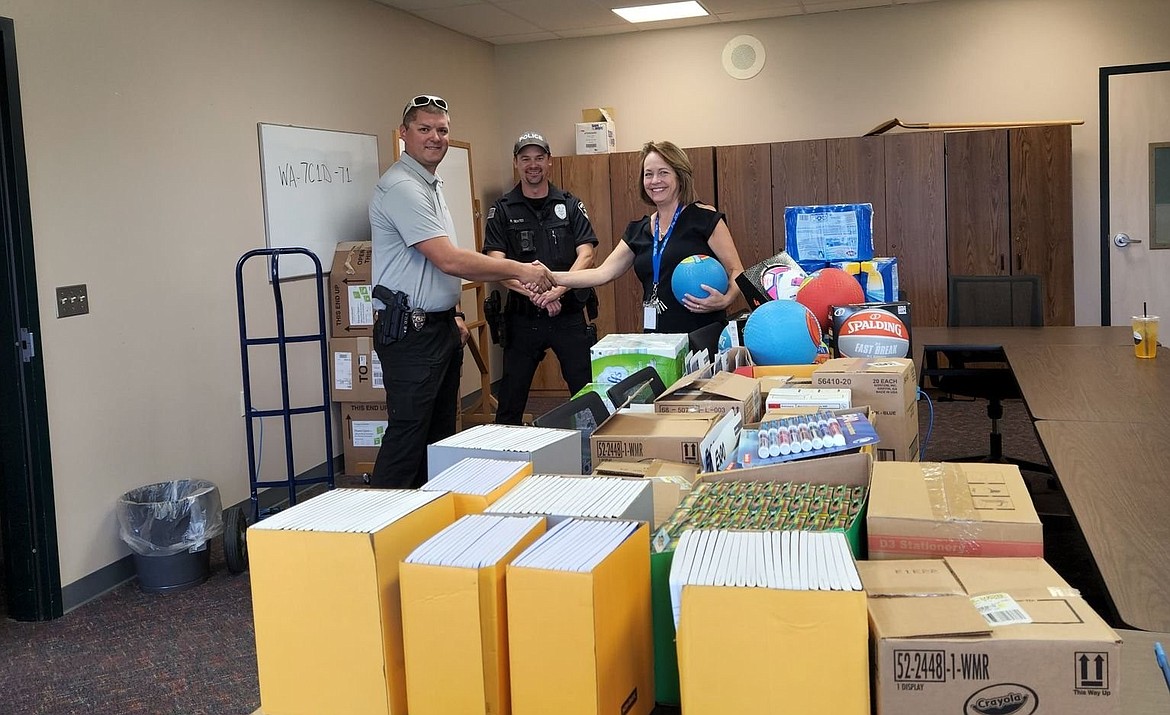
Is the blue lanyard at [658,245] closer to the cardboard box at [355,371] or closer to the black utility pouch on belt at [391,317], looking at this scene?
the black utility pouch on belt at [391,317]

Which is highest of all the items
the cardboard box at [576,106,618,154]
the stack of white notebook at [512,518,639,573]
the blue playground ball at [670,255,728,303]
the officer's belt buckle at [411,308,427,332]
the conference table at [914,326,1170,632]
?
the cardboard box at [576,106,618,154]

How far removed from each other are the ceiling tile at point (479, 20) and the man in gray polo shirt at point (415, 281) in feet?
8.75

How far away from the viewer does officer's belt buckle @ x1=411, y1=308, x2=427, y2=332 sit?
148 inches

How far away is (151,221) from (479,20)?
320 cm

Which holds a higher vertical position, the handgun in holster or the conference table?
the handgun in holster

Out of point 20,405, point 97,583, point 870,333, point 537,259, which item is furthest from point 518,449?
point 537,259

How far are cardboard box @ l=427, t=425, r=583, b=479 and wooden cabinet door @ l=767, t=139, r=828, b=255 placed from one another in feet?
17.2

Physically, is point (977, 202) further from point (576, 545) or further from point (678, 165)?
point (576, 545)

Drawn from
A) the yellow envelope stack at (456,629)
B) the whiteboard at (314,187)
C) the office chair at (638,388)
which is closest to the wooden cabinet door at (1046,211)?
the whiteboard at (314,187)

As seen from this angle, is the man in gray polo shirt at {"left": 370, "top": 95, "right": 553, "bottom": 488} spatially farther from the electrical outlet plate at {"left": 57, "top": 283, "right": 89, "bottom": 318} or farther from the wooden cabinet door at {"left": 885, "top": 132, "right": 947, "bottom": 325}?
the wooden cabinet door at {"left": 885, "top": 132, "right": 947, "bottom": 325}

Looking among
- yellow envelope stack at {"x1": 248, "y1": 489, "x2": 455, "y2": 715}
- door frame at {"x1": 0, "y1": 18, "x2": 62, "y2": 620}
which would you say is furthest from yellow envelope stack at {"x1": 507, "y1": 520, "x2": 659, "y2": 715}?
door frame at {"x1": 0, "y1": 18, "x2": 62, "y2": 620}

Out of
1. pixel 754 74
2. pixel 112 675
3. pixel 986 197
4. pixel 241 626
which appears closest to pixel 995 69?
pixel 986 197

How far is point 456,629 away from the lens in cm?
104

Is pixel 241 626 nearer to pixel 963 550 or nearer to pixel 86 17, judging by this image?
pixel 86 17
